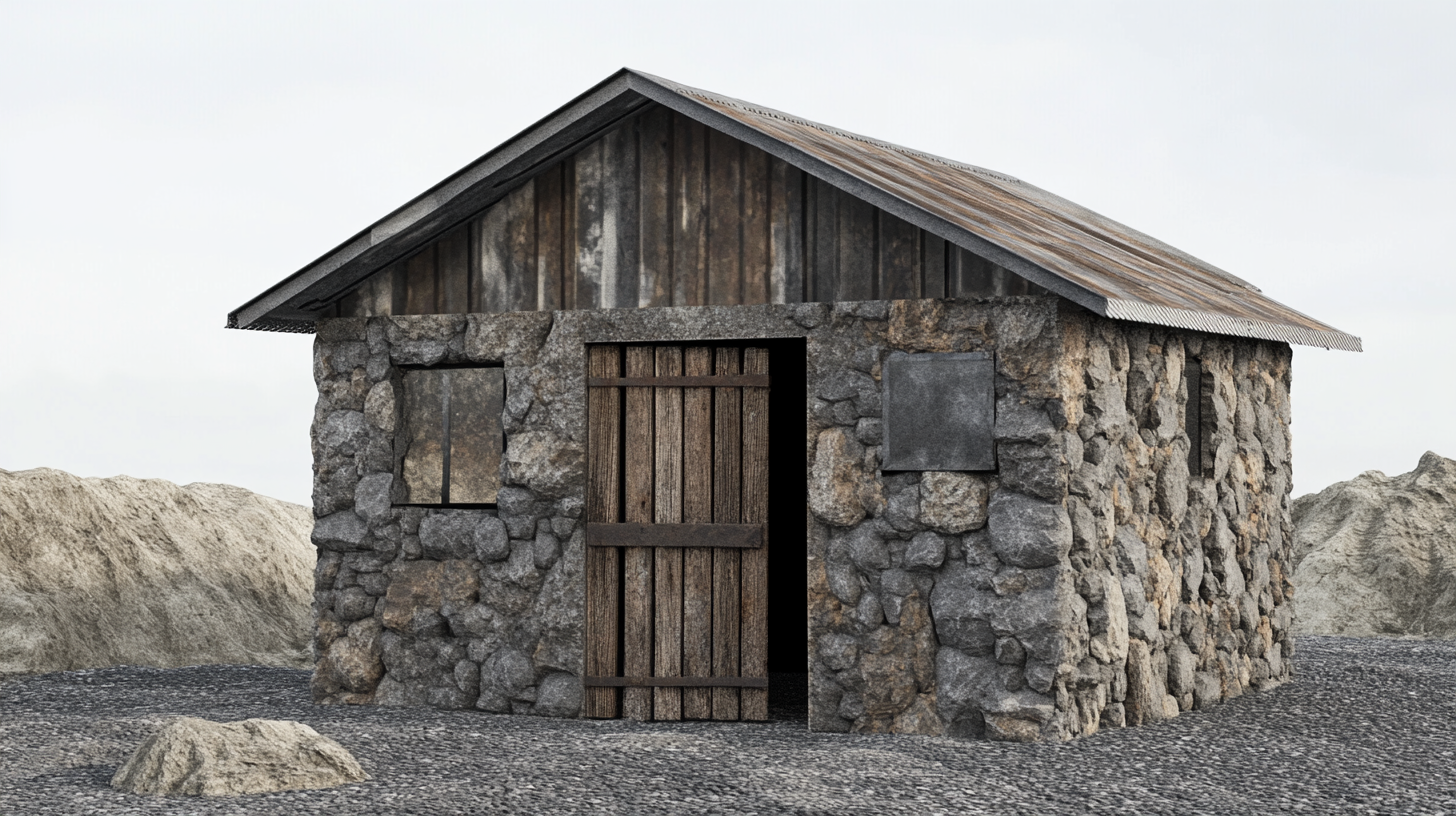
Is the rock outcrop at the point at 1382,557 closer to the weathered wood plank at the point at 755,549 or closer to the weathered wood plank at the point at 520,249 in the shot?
the weathered wood plank at the point at 755,549

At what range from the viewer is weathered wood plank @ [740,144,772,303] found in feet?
31.7

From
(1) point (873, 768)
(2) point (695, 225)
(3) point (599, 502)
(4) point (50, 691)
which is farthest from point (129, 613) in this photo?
(1) point (873, 768)

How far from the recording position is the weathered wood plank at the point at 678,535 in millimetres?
9789

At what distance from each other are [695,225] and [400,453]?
8.53 feet


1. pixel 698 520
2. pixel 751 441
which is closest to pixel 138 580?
pixel 698 520

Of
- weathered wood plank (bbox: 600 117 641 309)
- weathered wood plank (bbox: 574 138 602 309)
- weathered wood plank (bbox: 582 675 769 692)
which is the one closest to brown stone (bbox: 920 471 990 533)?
weathered wood plank (bbox: 582 675 769 692)

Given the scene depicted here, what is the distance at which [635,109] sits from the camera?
995 centimetres

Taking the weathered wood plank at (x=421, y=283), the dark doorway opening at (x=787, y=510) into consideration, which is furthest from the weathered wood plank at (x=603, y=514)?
the dark doorway opening at (x=787, y=510)

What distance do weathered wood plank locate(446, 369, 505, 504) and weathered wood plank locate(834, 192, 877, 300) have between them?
8.68 feet

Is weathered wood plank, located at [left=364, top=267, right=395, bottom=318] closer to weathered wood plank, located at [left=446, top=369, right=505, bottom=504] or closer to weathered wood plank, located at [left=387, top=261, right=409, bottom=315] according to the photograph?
weathered wood plank, located at [left=387, top=261, right=409, bottom=315]

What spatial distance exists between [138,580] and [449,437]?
21.4 ft

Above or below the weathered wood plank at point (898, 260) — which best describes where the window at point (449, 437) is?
below

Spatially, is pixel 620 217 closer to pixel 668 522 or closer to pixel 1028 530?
pixel 668 522

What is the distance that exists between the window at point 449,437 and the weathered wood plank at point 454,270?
0.48 metres
